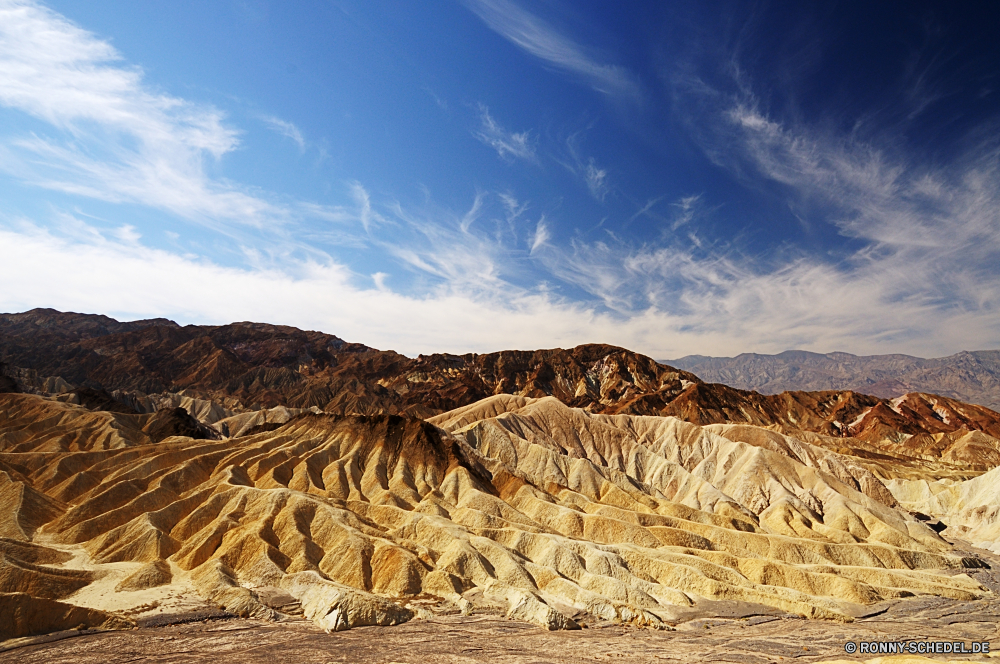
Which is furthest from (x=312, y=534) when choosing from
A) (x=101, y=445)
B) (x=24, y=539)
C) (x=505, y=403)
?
(x=505, y=403)

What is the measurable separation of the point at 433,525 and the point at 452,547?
648 centimetres

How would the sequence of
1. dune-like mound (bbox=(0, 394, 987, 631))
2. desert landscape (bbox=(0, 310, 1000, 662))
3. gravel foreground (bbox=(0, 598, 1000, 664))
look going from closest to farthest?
1. gravel foreground (bbox=(0, 598, 1000, 664))
2. desert landscape (bbox=(0, 310, 1000, 662))
3. dune-like mound (bbox=(0, 394, 987, 631))

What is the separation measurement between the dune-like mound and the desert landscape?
0.37 meters

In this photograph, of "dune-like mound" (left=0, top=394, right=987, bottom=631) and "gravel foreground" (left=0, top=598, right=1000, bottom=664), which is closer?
"gravel foreground" (left=0, top=598, right=1000, bottom=664)

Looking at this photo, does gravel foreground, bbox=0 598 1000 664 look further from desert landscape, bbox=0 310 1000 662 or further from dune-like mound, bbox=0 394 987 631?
dune-like mound, bbox=0 394 987 631

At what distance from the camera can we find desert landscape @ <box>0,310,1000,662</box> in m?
45.3

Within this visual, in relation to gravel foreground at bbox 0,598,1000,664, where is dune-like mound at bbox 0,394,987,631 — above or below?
above

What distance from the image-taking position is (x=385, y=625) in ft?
159

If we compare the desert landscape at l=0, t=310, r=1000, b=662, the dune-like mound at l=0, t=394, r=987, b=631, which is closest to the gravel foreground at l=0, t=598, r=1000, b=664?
the desert landscape at l=0, t=310, r=1000, b=662

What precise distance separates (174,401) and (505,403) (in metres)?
124

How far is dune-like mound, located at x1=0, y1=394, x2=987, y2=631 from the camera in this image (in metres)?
55.0

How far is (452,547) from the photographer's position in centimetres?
6438

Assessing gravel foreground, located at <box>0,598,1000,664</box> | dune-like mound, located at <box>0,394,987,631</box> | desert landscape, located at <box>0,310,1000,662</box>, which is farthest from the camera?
dune-like mound, located at <box>0,394,987,631</box>

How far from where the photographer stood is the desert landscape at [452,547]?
1784 inches
